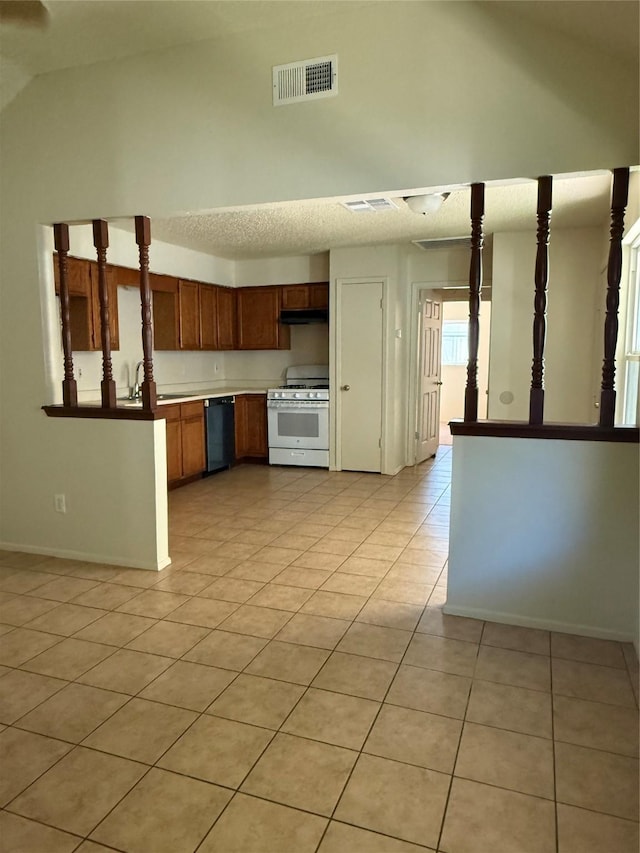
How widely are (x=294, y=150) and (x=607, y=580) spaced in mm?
2617

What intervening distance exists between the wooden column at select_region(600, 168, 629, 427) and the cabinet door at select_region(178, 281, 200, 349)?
452cm

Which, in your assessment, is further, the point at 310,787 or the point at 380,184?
the point at 380,184

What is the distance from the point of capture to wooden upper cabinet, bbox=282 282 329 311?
265 inches

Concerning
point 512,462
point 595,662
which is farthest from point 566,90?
point 595,662

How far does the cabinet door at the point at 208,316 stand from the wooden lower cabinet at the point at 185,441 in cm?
94

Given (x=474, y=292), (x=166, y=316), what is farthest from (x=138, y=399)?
(x=474, y=292)

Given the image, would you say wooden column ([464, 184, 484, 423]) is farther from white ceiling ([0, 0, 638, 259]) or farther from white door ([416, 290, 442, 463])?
white door ([416, 290, 442, 463])

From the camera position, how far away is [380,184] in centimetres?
286

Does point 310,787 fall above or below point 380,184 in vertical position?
below

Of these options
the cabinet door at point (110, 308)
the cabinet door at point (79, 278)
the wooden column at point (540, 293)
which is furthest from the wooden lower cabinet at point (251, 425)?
the wooden column at point (540, 293)

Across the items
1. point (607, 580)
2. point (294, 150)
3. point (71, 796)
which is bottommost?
point (71, 796)

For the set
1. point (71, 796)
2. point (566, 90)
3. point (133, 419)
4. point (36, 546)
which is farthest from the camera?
point (36, 546)

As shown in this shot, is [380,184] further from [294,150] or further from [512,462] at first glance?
[512,462]

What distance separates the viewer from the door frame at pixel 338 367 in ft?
20.3
